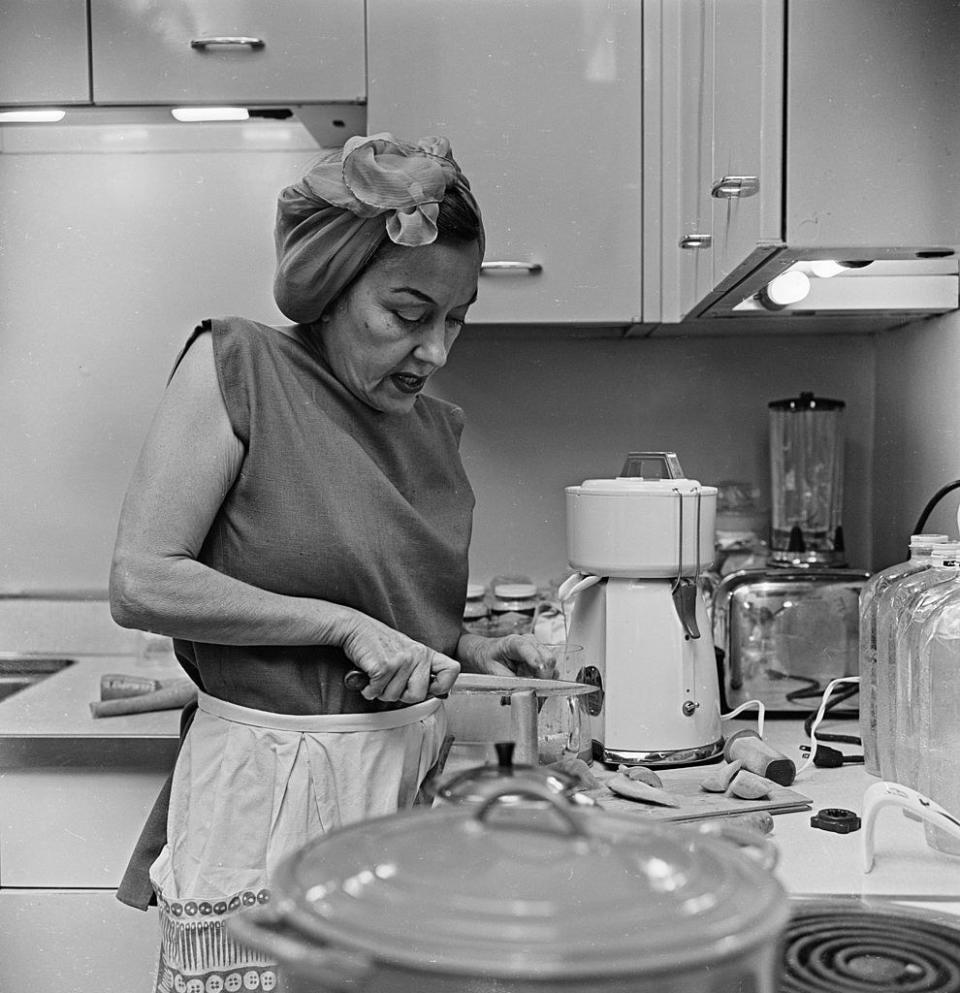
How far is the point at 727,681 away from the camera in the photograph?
179 cm

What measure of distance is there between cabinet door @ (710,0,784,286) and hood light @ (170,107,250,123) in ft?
2.71

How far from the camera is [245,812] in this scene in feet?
4.07

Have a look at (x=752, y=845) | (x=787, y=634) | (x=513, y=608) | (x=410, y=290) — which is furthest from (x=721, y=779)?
(x=752, y=845)

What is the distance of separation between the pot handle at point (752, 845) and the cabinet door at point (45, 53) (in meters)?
1.79

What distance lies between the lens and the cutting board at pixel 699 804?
125cm

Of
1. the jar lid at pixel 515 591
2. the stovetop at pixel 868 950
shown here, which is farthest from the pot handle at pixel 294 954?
the jar lid at pixel 515 591

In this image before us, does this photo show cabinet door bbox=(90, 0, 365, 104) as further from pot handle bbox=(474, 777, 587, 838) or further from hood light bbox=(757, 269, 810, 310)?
pot handle bbox=(474, 777, 587, 838)

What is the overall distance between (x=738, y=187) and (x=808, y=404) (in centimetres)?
103

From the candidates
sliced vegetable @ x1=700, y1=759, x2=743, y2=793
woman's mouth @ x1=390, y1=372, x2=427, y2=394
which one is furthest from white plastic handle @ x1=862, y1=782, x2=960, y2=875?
woman's mouth @ x1=390, y1=372, x2=427, y2=394

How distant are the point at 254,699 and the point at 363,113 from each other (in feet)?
3.78

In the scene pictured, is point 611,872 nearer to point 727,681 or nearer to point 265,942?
point 265,942

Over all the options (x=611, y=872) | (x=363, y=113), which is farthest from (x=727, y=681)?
(x=611, y=872)

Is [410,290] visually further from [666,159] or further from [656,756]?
[666,159]

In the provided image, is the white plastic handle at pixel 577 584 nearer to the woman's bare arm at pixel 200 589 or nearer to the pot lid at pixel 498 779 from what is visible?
the woman's bare arm at pixel 200 589
